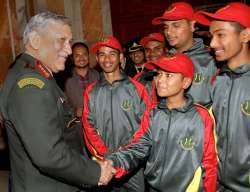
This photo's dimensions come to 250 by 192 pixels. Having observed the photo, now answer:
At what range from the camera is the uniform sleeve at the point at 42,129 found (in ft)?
7.76

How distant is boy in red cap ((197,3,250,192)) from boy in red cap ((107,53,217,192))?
0.35 ft

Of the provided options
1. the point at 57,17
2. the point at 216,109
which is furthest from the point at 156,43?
the point at 57,17

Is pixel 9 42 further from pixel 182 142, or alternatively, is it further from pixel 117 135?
pixel 182 142

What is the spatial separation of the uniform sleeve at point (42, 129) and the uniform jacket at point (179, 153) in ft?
2.59

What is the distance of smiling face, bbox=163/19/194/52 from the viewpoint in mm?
4035

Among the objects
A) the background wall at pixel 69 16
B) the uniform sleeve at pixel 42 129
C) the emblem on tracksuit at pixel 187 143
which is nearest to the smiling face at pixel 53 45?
the uniform sleeve at pixel 42 129

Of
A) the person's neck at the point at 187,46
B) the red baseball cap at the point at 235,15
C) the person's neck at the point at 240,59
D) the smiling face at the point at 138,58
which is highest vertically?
the red baseball cap at the point at 235,15

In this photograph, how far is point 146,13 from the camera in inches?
332

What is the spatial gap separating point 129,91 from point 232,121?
145cm

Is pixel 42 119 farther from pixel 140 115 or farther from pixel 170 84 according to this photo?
pixel 140 115

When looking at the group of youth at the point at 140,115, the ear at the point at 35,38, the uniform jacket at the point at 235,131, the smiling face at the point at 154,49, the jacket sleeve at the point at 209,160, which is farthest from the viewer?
the smiling face at the point at 154,49

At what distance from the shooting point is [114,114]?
13.5ft

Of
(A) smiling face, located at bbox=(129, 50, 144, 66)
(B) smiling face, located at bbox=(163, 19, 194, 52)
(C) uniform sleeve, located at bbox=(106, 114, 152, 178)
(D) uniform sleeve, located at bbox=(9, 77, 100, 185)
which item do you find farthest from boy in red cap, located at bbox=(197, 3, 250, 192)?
(A) smiling face, located at bbox=(129, 50, 144, 66)

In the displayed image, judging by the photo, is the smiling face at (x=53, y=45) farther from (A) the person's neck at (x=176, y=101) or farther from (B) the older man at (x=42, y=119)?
(A) the person's neck at (x=176, y=101)
